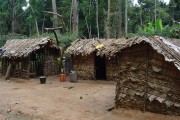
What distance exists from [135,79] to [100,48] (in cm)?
679

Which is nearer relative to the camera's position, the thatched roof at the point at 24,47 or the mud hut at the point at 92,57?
the mud hut at the point at 92,57

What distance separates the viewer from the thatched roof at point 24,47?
679 inches

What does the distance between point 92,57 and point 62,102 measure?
557cm

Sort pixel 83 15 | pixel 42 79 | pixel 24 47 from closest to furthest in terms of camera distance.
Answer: pixel 42 79
pixel 24 47
pixel 83 15

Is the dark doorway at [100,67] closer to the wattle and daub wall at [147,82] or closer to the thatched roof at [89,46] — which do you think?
the thatched roof at [89,46]

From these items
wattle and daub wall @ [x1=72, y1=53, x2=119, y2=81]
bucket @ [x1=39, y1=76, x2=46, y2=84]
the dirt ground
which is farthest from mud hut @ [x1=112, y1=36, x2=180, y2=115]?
bucket @ [x1=39, y1=76, x2=46, y2=84]

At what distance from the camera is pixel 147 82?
952 centimetres

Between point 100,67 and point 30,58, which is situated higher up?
point 30,58

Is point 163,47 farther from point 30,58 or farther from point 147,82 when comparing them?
point 30,58

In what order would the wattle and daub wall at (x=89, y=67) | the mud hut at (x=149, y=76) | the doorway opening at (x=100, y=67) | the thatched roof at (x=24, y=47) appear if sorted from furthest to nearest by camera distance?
the doorway opening at (x=100, y=67) < the thatched roof at (x=24, y=47) < the wattle and daub wall at (x=89, y=67) < the mud hut at (x=149, y=76)

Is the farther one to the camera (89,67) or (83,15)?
(83,15)

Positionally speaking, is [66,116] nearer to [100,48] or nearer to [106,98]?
[106,98]

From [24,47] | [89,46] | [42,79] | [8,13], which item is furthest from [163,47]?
[8,13]

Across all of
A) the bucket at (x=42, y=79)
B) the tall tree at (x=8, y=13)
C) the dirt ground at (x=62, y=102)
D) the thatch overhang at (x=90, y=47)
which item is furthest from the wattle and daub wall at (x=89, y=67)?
the tall tree at (x=8, y=13)
